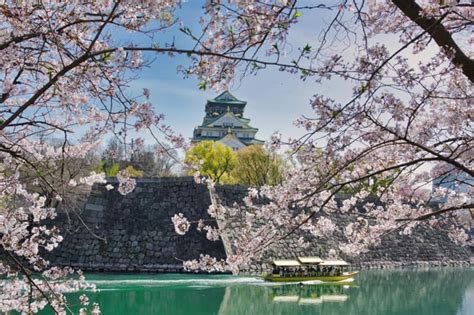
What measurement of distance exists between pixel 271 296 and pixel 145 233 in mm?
4300

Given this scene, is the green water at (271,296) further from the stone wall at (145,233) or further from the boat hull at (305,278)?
the stone wall at (145,233)

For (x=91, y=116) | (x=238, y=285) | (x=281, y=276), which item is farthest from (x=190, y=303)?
(x=91, y=116)

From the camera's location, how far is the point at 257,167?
2030cm

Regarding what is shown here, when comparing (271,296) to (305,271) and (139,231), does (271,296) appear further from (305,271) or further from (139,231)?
(139,231)

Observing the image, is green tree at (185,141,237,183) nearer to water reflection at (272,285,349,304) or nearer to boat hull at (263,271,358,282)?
boat hull at (263,271,358,282)

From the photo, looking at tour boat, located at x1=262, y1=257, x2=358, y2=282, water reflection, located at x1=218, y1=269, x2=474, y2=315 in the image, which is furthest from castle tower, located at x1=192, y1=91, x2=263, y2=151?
water reflection, located at x1=218, y1=269, x2=474, y2=315

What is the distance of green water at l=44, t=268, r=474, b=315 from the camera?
336 inches

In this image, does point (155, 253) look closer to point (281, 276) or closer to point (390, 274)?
point (281, 276)

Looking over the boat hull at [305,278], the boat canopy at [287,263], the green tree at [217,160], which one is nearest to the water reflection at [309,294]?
the boat hull at [305,278]

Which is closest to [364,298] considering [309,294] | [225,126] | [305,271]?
[309,294]

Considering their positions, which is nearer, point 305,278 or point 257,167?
point 305,278

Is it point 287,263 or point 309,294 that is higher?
point 287,263

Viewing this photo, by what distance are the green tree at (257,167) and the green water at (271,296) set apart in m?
7.50

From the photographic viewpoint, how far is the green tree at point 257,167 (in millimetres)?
19844
